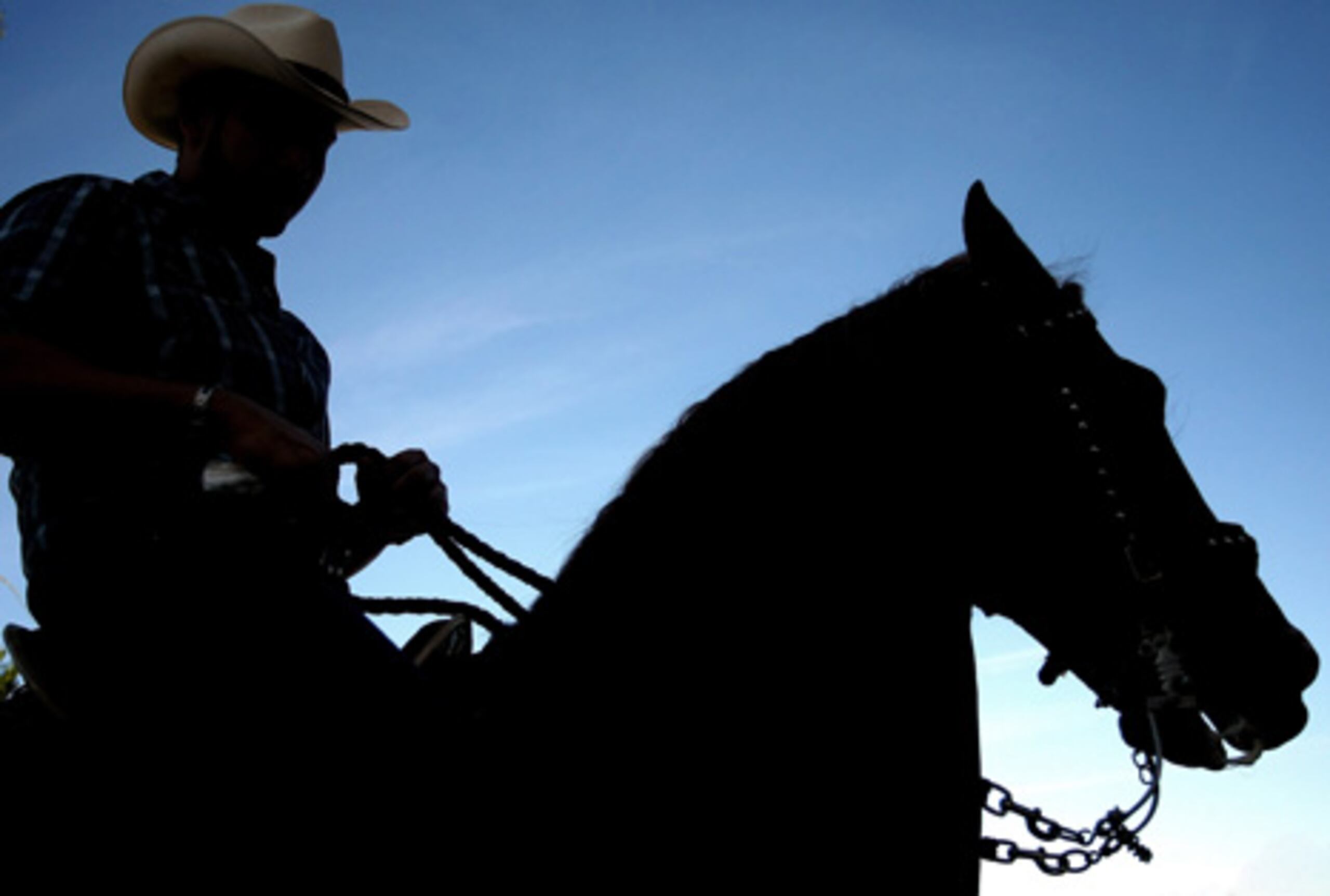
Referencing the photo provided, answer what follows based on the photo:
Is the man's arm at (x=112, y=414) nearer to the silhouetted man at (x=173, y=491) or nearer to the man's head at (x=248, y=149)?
the silhouetted man at (x=173, y=491)

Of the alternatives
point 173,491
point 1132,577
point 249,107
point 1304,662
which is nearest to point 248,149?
point 249,107

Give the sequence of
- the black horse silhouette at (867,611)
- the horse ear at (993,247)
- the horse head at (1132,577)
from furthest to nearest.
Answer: the horse ear at (993,247), the horse head at (1132,577), the black horse silhouette at (867,611)

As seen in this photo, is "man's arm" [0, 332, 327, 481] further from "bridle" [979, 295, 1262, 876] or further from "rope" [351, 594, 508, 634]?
"bridle" [979, 295, 1262, 876]

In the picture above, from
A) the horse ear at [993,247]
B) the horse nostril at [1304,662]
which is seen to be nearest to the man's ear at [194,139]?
the horse ear at [993,247]

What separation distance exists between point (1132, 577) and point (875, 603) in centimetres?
77

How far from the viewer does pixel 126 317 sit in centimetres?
233

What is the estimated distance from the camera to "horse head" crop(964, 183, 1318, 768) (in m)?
2.43

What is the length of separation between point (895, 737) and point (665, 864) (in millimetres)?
576

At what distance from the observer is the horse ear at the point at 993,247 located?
2641 millimetres

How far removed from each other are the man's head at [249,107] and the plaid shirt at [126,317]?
0.46ft

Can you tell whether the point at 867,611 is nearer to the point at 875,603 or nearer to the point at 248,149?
the point at 875,603

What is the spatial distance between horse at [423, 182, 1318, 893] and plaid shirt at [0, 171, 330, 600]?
940mm

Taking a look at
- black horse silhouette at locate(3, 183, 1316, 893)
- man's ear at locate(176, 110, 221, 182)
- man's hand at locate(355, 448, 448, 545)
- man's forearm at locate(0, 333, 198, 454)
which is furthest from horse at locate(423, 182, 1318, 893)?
man's ear at locate(176, 110, 221, 182)

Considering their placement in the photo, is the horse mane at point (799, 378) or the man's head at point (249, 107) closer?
the horse mane at point (799, 378)
